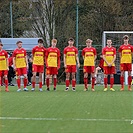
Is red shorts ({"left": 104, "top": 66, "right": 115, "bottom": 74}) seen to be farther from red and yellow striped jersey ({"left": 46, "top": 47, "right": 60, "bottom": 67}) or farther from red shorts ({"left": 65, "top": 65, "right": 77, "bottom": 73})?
red and yellow striped jersey ({"left": 46, "top": 47, "right": 60, "bottom": 67})

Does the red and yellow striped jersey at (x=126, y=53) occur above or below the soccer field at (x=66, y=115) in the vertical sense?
above

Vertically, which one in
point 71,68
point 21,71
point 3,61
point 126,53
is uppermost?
point 126,53

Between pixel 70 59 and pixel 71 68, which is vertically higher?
pixel 70 59

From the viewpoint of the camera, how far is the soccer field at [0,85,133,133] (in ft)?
28.1

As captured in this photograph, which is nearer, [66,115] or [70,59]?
[66,115]

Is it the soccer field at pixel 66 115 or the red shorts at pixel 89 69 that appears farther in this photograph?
the red shorts at pixel 89 69

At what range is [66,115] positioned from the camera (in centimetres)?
1021

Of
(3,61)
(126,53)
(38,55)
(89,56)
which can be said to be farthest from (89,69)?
(3,61)

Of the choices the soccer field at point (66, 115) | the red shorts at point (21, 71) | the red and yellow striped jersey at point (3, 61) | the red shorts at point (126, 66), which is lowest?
→ the soccer field at point (66, 115)

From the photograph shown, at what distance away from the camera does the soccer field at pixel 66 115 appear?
858cm

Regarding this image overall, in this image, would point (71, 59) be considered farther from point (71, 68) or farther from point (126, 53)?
point (126, 53)

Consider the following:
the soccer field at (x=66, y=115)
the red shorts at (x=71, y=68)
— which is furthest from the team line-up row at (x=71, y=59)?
the soccer field at (x=66, y=115)

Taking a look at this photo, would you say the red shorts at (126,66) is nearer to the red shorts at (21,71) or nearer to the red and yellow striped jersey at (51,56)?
the red and yellow striped jersey at (51,56)

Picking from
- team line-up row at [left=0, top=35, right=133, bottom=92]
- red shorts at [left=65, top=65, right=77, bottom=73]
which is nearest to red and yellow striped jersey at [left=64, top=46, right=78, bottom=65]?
team line-up row at [left=0, top=35, right=133, bottom=92]
